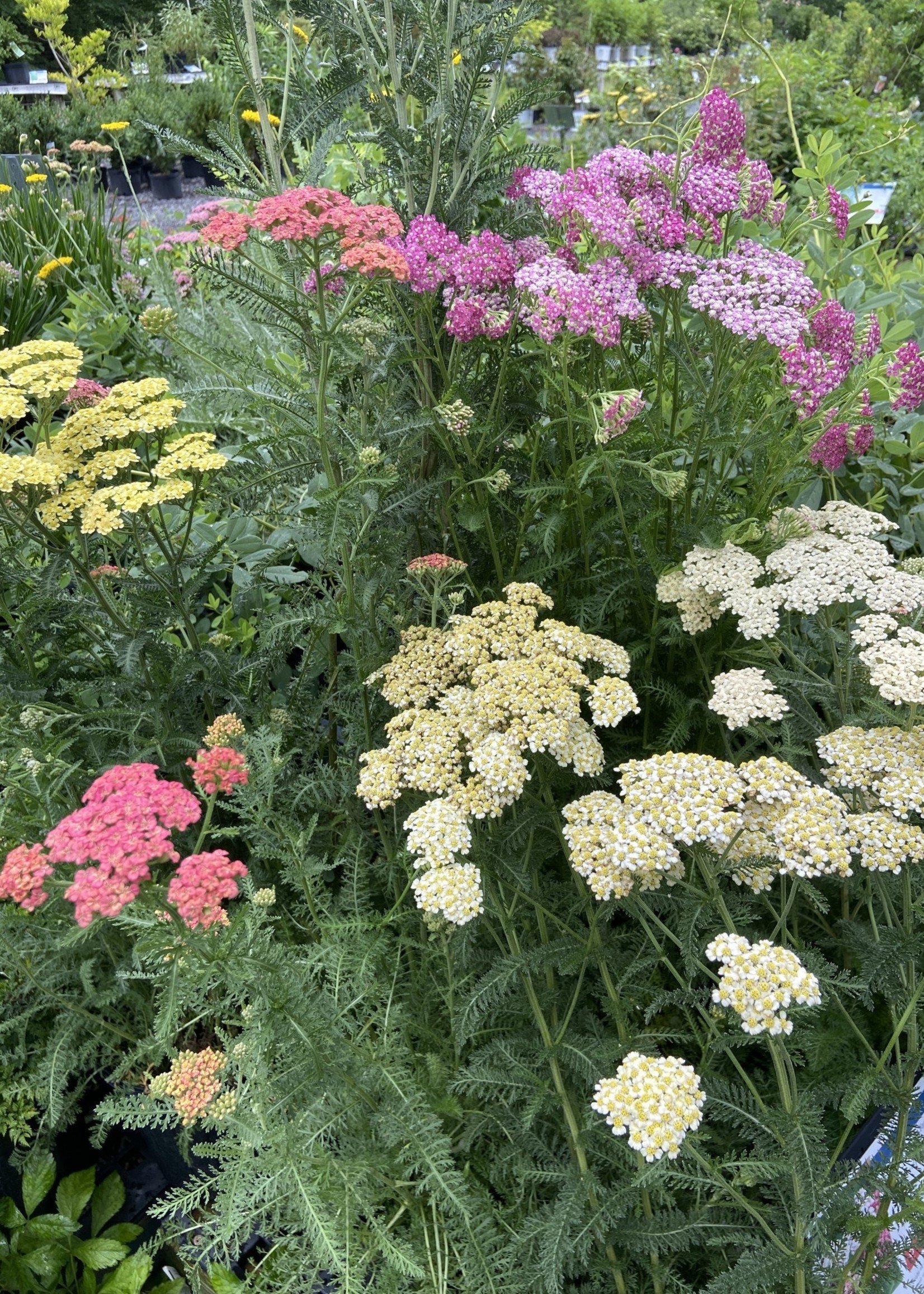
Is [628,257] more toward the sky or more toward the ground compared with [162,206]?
more toward the sky

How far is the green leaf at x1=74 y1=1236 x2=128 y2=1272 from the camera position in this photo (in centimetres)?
176

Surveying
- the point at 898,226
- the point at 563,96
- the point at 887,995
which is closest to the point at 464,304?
the point at 887,995

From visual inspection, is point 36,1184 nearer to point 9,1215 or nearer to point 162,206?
point 9,1215

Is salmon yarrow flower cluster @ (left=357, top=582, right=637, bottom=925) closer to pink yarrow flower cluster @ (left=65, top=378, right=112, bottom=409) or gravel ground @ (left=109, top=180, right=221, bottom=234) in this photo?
pink yarrow flower cluster @ (left=65, top=378, right=112, bottom=409)

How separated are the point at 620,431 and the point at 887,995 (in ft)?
3.01

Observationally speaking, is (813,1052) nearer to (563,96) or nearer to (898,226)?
(898,226)

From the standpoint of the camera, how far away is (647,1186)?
118cm

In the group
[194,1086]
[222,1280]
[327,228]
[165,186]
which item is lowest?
[165,186]

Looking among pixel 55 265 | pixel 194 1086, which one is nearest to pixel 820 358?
pixel 194 1086

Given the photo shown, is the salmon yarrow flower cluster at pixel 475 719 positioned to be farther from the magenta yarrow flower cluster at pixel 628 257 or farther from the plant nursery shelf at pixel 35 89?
the plant nursery shelf at pixel 35 89

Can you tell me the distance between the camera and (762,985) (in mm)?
994

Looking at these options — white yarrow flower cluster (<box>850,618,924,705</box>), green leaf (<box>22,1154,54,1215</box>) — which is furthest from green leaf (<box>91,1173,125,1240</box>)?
white yarrow flower cluster (<box>850,618,924,705</box>)

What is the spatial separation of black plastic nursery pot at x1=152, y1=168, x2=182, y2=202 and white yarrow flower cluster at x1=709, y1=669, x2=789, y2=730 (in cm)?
1082

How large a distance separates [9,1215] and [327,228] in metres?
1.87
